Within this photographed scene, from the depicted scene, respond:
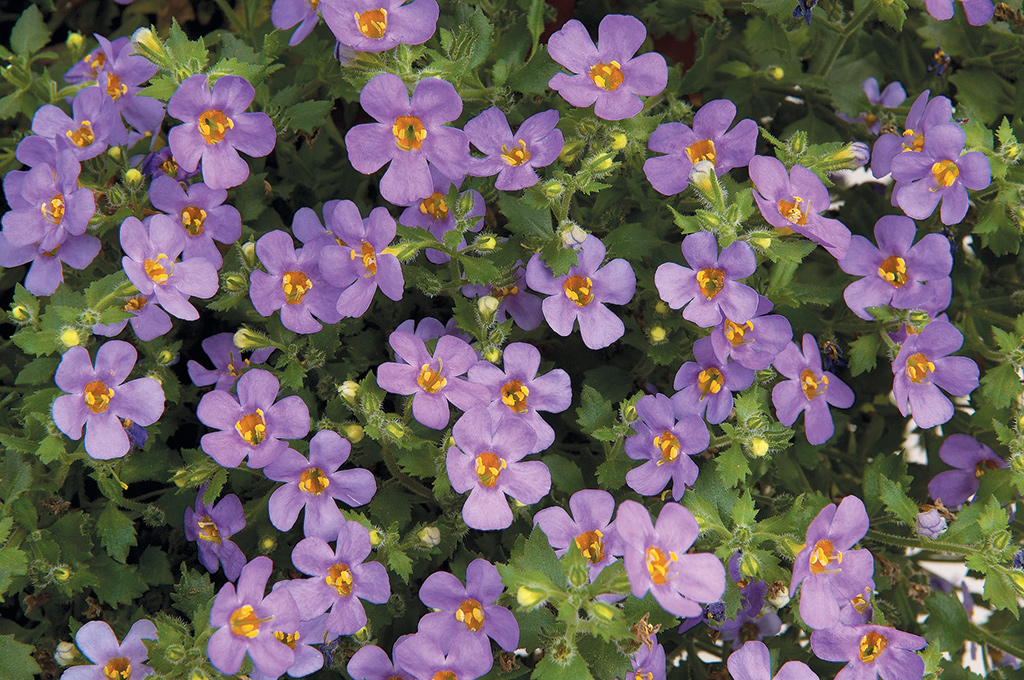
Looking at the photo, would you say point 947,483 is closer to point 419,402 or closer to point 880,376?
point 880,376

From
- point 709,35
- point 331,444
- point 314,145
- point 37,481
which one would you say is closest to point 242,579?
point 331,444

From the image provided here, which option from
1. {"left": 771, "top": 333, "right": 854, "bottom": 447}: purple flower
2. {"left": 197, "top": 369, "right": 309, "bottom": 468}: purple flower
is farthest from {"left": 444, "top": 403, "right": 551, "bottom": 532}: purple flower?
{"left": 771, "top": 333, "right": 854, "bottom": 447}: purple flower

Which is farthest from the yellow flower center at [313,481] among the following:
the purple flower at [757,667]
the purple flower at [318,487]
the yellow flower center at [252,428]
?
the purple flower at [757,667]

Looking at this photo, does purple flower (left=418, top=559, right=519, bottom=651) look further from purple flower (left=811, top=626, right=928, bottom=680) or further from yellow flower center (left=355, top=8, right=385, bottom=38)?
yellow flower center (left=355, top=8, right=385, bottom=38)

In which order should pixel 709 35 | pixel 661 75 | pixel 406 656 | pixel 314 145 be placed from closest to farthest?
1. pixel 406 656
2. pixel 661 75
3. pixel 709 35
4. pixel 314 145

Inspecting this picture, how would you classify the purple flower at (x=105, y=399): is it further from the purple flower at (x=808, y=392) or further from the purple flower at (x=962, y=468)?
the purple flower at (x=962, y=468)

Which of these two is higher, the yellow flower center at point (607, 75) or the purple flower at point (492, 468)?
the yellow flower center at point (607, 75)
